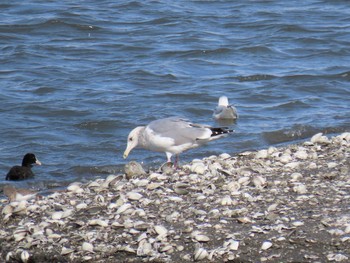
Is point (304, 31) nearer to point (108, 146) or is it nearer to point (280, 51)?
point (280, 51)

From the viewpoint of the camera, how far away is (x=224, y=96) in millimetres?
14117

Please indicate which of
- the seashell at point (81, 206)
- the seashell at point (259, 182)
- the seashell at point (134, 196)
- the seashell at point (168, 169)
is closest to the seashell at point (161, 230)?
the seashell at point (134, 196)

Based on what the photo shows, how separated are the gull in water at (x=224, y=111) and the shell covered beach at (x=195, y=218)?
165 inches

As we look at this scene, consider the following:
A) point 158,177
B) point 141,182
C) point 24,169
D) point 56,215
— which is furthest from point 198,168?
point 24,169

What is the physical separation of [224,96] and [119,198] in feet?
21.5

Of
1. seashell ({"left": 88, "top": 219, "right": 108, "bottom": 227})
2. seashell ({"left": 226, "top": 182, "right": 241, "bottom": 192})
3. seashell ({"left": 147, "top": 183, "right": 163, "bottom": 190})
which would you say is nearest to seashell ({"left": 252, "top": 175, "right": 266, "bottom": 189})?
seashell ({"left": 226, "top": 182, "right": 241, "bottom": 192})

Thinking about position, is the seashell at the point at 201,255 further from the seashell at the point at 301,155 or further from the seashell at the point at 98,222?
the seashell at the point at 301,155

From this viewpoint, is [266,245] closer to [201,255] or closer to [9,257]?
[201,255]

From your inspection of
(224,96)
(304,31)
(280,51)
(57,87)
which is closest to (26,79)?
(57,87)

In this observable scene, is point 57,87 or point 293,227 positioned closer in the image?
point 293,227

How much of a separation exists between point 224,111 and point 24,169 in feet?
12.5

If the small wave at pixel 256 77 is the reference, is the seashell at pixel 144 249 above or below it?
above

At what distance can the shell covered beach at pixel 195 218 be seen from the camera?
21.3 feet

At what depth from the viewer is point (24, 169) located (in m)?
10.5
